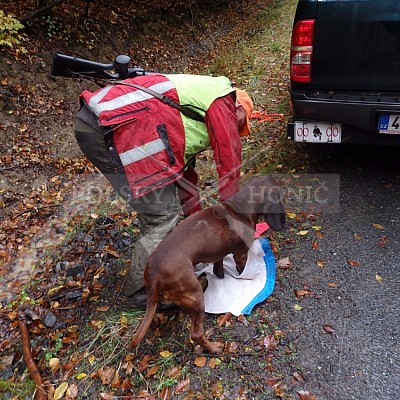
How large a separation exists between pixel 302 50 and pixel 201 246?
2.07 m

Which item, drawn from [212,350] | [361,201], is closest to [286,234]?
A: [361,201]

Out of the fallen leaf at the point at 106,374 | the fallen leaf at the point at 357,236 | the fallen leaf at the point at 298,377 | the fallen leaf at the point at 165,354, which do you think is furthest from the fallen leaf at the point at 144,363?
the fallen leaf at the point at 357,236

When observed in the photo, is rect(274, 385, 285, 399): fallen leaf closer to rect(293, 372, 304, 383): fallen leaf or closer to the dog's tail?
rect(293, 372, 304, 383): fallen leaf

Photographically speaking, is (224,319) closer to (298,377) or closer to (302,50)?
(298,377)

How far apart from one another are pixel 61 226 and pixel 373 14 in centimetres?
383

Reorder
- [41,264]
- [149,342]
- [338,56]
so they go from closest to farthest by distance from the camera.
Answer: [149,342], [338,56], [41,264]

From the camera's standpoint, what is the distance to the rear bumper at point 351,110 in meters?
3.42

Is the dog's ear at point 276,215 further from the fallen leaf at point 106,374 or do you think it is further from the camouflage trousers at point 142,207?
the fallen leaf at point 106,374

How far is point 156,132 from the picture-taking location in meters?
2.66

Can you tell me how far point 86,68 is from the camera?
3158mm

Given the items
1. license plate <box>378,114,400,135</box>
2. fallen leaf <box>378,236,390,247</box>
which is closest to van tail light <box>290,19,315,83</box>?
license plate <box>378,114,400,135</box>

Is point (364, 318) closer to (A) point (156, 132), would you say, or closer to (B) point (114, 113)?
(A) point (156, 132)

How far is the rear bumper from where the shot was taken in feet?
11.2

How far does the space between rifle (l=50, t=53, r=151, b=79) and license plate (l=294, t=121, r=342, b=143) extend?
1762 millimetres
